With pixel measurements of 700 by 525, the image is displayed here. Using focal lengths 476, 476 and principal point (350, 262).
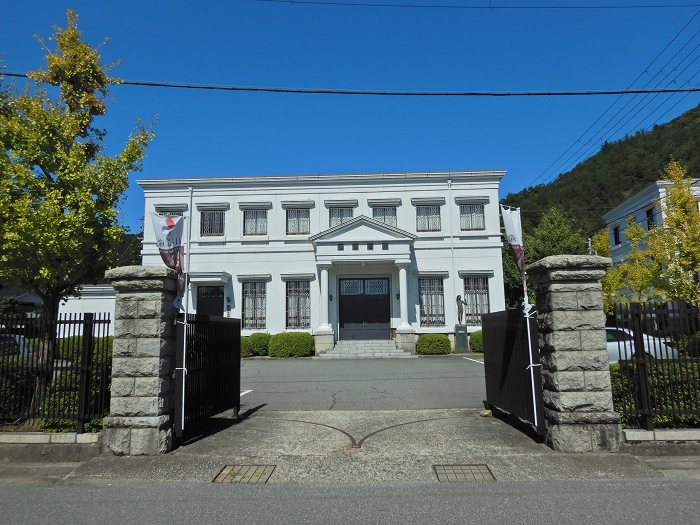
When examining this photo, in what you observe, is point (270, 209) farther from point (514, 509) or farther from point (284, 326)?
point (514, 509)

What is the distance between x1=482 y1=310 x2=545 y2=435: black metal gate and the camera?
668cm

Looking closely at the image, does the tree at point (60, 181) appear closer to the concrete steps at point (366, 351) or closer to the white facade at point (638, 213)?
the concrete steps at point (366, 351)

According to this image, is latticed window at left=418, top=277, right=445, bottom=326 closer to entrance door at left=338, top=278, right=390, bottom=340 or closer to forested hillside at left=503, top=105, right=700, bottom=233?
entrance door at left=338, top=278, right=390, bottom=340

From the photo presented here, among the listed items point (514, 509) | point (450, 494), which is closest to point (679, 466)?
point (514, 509)

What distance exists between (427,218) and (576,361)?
68.0ft

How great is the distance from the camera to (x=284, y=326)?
84.6 ft

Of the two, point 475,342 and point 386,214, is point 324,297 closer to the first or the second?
point 386,214

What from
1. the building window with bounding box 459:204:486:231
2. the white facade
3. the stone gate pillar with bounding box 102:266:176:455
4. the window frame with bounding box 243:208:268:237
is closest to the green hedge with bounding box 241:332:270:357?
the window frame with bounding box 243:208:268:237

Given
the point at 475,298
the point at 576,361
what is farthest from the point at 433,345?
the point at 576,361

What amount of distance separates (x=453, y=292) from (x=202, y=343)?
19803mm

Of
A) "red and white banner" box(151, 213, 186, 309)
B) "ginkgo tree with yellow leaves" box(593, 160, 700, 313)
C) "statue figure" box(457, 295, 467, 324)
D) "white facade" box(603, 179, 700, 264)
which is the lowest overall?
"statue figure" box(457, 295, 467, 324)

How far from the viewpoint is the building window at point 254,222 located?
2688 centimetres

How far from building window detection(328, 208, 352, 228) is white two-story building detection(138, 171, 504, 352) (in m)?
0.06

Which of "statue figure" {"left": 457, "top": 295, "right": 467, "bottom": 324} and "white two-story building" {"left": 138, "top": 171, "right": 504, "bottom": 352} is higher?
"white two-story building" {"left": 138, "top": 171, "right": 504, "bottom": 352}
